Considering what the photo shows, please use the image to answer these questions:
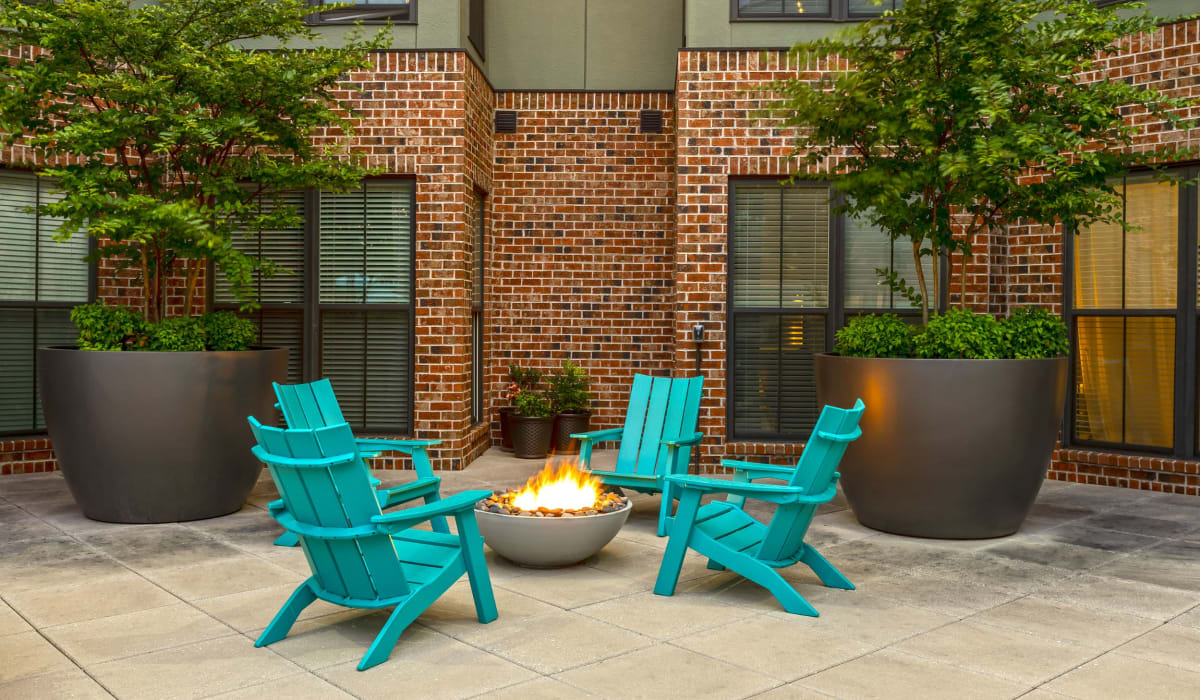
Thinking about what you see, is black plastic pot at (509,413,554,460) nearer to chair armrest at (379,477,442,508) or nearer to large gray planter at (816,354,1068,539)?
large gray planter at (816,354,1068,539)

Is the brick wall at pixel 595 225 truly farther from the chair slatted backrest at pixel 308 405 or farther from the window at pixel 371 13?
the chair slatted backrest at pixel 308 405

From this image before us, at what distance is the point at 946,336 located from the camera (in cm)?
520

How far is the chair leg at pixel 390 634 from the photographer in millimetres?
3178

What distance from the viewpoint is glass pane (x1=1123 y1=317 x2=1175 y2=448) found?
671cm

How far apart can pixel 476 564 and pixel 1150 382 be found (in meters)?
5.56

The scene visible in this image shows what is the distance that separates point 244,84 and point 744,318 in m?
4.10

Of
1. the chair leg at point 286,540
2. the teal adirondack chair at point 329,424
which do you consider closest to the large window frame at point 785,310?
the teal adirondack chair at point 329,424

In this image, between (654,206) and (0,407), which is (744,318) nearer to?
(654,206)

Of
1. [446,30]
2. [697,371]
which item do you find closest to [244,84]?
[446,30]

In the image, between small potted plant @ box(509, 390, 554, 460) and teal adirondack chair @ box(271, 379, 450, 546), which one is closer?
teal adirondack chair @ box(271, 379, 450, 546)

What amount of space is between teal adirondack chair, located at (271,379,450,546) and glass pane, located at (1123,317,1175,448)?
205 inches

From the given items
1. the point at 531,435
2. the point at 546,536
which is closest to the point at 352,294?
the point at 531,435

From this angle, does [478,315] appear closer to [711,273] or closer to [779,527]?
[711,273]

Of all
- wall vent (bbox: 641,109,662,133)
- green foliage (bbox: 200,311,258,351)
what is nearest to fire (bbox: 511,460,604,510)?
green foliage (bbox: 200,311,258,351)
